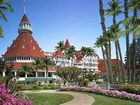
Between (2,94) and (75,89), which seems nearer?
(2,94)

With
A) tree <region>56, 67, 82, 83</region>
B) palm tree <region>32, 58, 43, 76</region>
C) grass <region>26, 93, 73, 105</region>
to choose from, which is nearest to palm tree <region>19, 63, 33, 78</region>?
palm tree <region>32, 58, 43, 76</region>

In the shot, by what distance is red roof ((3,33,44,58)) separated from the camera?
94500mm

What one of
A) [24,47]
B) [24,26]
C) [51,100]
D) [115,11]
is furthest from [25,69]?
[51,100]

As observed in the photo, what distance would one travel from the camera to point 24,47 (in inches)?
3755

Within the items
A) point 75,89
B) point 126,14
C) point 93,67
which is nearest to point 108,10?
point 126,14

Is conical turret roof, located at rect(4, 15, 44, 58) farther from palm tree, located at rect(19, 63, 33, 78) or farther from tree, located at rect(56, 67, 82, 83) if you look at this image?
tree, located at rect(56, 67, 82, 83)

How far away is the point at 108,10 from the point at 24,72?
42002 millimetres

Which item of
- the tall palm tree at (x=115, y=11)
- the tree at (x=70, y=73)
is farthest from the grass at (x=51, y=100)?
the tree at (x=70, y=73)

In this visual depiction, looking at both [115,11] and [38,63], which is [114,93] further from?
[38,63]

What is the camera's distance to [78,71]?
217 feet

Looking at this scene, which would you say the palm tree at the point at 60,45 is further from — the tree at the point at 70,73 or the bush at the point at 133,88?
the bush at the point at 133,88

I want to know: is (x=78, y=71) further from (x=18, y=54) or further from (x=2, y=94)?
(x=2, y=94)

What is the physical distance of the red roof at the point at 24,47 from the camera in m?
94.5

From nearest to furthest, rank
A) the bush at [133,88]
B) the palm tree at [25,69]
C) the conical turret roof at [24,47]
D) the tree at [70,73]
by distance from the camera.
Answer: the bush at [133,88] < the tree at [70,73] < the palm tree at [25,69] < the conical turret roof at [24,47]
